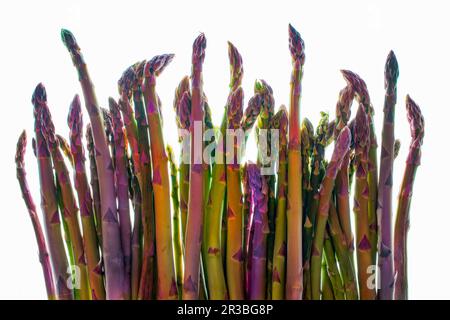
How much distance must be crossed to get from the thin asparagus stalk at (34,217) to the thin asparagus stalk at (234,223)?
476mm

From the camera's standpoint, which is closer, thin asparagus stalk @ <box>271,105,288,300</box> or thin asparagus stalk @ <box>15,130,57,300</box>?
thin asparagus stalk @ <box>271,105,288,300</box>

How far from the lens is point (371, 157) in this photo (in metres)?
1.57

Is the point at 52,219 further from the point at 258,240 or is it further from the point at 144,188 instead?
the point at 258,240

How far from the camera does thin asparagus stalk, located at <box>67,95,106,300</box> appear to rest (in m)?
1.52

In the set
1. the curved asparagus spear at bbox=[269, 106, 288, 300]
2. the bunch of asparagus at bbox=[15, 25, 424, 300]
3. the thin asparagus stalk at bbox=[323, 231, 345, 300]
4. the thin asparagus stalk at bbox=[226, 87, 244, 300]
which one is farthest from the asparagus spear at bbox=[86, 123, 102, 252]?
the thin asparagus stalk at bbox=[323, 231, 345, 300]

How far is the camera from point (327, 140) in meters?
1.63

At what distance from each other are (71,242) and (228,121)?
489 millimetres

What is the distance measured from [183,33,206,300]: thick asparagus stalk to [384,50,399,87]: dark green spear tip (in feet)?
1.57

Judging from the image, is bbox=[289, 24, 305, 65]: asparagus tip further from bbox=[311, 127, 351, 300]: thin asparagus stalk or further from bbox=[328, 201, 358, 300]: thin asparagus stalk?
bbox=[328, 201, 358, 300]: thin asparagus stalk

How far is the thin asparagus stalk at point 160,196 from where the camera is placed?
1.47 metres

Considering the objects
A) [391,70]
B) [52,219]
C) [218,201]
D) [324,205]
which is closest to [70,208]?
[52,219]

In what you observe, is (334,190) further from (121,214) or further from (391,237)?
(121,214)

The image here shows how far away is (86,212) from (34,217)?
20 cm

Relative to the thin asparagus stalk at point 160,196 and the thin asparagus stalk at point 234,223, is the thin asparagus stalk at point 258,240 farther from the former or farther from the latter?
the thin asparagus stalk at point 160,196
